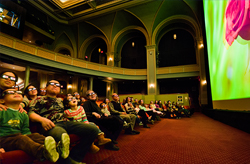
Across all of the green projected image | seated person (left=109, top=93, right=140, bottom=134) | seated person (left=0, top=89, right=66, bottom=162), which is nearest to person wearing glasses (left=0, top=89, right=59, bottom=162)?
seated person (left=0, top=89, right=66, bottom=162)

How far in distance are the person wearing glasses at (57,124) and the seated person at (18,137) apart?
145mm

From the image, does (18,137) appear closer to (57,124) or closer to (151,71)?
(57,124)

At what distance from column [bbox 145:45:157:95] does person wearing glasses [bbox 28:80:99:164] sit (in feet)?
35.8

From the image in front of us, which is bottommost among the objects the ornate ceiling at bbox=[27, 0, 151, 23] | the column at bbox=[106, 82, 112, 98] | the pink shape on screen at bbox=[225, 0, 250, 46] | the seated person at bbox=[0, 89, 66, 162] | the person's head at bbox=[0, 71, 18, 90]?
the seated person at bbox=[0, 89, 66, 162]

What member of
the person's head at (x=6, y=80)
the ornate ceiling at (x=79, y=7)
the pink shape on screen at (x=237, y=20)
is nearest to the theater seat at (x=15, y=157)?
the person's head at (x=6, y=80)

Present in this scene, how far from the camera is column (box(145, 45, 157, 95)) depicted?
40.1ft

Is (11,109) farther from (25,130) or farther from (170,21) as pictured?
(170,21)

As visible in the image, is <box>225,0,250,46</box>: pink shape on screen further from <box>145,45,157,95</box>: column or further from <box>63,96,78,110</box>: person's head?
<box>145,45,157,95</box>: column

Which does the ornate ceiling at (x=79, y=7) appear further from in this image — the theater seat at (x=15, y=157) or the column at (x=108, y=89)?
the theater seat at (x=15, y=157)

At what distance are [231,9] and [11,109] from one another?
162 inches

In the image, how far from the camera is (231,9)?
2699 mm

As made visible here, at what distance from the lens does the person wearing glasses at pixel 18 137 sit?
112 cm

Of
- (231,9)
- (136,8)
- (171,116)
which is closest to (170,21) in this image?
(136,8)

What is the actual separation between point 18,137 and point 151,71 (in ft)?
39.9
